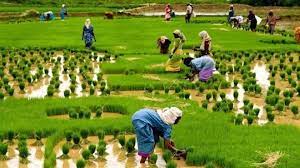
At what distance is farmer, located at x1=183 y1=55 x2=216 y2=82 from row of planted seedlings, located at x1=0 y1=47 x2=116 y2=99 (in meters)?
3.04

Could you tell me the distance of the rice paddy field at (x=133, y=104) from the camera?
10898mm

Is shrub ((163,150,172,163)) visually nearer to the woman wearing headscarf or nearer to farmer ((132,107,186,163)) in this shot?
farmer ((132,107,186,163))

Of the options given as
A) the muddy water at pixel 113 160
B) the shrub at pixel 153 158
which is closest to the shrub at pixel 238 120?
the muddy water at pixel 113 160

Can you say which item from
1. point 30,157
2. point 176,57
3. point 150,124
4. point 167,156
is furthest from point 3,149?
point 176,57

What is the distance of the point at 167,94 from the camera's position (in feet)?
54.3

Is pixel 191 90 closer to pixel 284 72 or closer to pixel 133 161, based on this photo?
pixel 284 72

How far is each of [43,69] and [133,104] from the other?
307 inches

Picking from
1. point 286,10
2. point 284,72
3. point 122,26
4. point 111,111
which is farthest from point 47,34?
point 286,10

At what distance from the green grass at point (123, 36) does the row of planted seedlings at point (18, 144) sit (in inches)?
562

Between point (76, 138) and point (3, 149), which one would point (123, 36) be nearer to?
point (76, 138)

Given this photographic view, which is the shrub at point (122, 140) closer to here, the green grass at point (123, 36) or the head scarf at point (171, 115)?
the head scarf at point (171, 115)

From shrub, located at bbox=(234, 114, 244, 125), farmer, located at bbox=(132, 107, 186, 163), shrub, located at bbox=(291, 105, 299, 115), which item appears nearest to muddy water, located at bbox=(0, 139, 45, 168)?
farmer, located at bbox=(132, 107, 186, 163)

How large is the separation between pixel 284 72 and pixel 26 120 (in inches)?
433

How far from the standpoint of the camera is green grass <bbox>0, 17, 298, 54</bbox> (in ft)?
94.2
